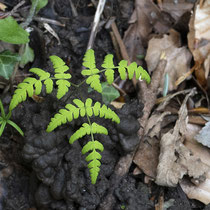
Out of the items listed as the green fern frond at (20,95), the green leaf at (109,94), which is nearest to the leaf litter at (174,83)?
the green leaf at (109,94)

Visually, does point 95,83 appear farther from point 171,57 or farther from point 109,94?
point 171,57

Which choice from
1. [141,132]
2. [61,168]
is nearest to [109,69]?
[141,132]

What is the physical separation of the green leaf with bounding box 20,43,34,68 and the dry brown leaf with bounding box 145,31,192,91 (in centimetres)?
147

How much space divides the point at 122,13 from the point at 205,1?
3.84 ft

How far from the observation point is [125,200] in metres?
3.03

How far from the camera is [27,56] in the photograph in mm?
3592


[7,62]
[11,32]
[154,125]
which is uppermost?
[11,32]

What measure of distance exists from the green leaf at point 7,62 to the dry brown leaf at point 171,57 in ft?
5.59

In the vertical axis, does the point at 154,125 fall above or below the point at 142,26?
below

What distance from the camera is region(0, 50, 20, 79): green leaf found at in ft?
10.5

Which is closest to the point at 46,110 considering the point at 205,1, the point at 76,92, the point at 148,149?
the point at 76,92

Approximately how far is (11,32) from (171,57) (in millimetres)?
2130

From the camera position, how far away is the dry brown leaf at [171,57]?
4027mm

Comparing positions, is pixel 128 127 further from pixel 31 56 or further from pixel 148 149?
pixel 31 56
